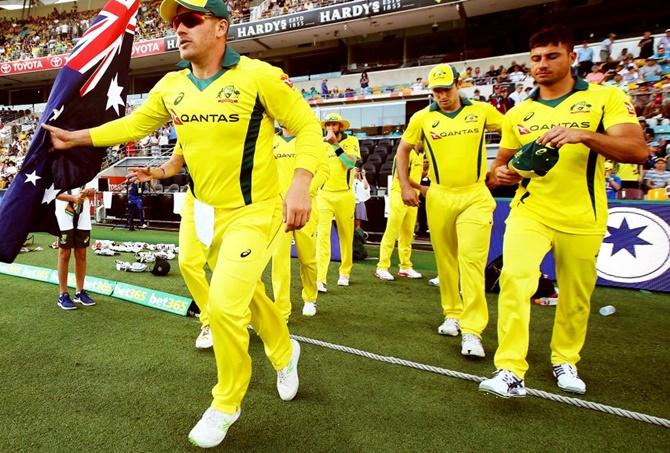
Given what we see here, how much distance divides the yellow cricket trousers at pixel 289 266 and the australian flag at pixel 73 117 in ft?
5.70

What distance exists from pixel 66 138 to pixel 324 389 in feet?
7.21

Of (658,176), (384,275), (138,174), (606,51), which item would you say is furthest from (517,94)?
(138,174)

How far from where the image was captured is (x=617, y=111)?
2.56 m

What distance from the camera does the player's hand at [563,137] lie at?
89.1 inches

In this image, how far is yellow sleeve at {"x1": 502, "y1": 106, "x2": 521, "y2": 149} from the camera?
3039mm

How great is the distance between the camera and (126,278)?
21.2 feet

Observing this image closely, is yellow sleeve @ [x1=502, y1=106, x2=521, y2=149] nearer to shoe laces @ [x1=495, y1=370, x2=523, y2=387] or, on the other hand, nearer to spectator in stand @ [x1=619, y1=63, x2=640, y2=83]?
shoe laces @ [x1=495, y1=370, x2=523, y2=387]

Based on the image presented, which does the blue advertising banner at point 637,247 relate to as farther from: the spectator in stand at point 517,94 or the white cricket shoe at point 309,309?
the spectator in stand at point 517,94

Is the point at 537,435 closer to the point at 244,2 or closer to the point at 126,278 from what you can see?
the point at 126,278

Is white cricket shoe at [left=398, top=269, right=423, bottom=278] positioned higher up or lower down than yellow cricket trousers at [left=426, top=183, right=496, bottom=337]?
lower down

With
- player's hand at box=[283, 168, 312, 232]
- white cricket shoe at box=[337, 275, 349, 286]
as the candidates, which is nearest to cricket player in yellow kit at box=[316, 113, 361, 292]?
white cricket shoe at box=[337, 275, 349, 286]

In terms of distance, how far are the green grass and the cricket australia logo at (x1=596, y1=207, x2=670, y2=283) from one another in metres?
1.08

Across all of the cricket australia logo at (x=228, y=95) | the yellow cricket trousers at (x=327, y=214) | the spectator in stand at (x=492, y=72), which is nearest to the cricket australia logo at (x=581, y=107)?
the cricket australia logo at (x=228, y=95)

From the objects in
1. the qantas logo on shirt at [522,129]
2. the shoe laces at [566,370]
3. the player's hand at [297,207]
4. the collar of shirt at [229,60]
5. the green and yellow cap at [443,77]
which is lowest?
the shoe laces at [566,370]
